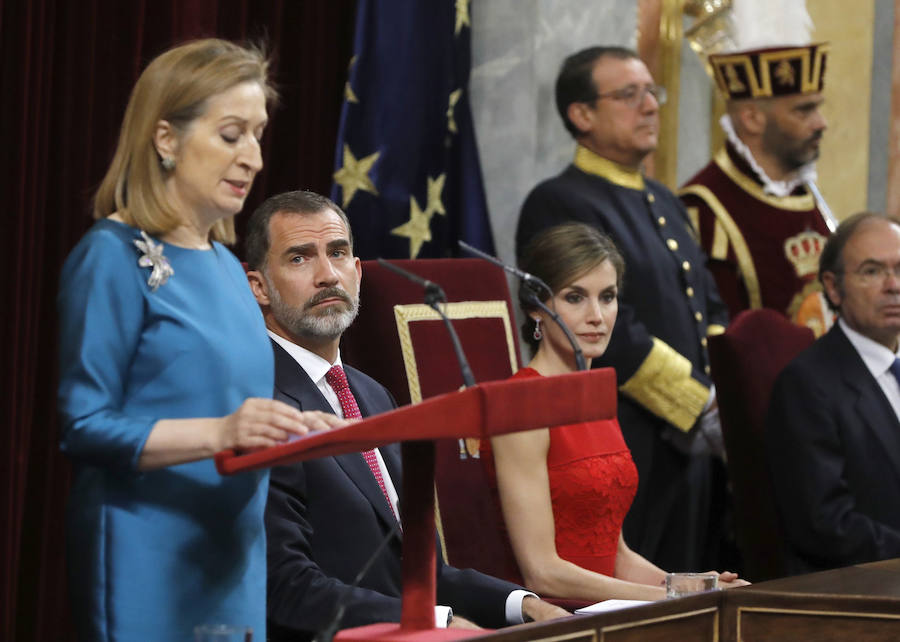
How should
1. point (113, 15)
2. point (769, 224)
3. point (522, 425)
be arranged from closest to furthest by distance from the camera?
1. point (522, 425)
2. point (113, 15)
3. point (769, 224)

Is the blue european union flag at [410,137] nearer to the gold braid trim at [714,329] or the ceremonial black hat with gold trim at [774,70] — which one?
the gold braid trim at [714,329]

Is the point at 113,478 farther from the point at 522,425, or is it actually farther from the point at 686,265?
the point at 686,265

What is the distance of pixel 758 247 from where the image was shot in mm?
5035

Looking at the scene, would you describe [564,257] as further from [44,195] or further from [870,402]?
[44,195]

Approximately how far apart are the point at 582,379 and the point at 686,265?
2618mm

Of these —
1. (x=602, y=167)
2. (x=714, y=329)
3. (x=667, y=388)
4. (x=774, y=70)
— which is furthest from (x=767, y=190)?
(x=667, y=388)

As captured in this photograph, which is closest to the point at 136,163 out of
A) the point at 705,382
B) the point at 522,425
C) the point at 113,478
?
the point at 113,478

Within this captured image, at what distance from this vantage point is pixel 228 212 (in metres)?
2.14

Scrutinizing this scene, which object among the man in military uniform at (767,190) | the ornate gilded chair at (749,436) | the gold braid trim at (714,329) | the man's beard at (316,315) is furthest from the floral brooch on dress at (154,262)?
the man in military uniform at (767,190)

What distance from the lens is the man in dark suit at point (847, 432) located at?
374 centimetres

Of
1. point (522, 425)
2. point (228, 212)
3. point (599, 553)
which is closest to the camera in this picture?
point (522, 425)

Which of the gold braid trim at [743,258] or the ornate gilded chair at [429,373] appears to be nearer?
the ornate gilded chair at [429,373]

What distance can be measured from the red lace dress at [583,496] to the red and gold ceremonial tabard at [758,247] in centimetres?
192

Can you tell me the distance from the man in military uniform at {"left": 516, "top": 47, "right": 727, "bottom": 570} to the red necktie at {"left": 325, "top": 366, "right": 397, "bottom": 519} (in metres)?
1.49
